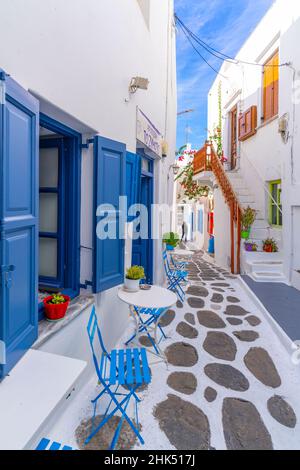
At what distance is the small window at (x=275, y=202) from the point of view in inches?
319

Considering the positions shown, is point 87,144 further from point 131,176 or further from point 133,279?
point 133,279

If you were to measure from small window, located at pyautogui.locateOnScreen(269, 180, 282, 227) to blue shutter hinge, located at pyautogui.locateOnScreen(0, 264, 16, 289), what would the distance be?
8051 mm

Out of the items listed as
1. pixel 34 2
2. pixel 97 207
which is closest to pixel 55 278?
pixel 97 207

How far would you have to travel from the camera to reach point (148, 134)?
16.9 ft

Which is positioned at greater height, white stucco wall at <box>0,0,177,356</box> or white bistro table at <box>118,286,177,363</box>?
white stucco wall at <box>0,0,177,356</box>

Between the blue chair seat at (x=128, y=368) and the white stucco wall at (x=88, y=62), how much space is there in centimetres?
78

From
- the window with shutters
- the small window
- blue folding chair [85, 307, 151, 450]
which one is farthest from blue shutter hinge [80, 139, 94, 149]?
the window with shutters

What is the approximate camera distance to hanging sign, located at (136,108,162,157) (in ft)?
14.9

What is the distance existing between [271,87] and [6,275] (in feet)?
31.7

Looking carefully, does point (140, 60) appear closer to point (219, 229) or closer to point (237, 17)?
point (237, 17)

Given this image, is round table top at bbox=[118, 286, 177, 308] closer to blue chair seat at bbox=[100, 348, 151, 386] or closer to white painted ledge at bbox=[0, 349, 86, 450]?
blue chair seat at bbox=[100, 348, 151, 386]

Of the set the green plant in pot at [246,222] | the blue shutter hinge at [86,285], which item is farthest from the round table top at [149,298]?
the green plant in pot at [246,222]

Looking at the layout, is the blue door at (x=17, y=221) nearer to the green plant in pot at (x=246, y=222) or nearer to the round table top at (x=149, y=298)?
the round table top at (x=149, y=298)

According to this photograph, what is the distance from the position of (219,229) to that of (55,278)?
801cm
